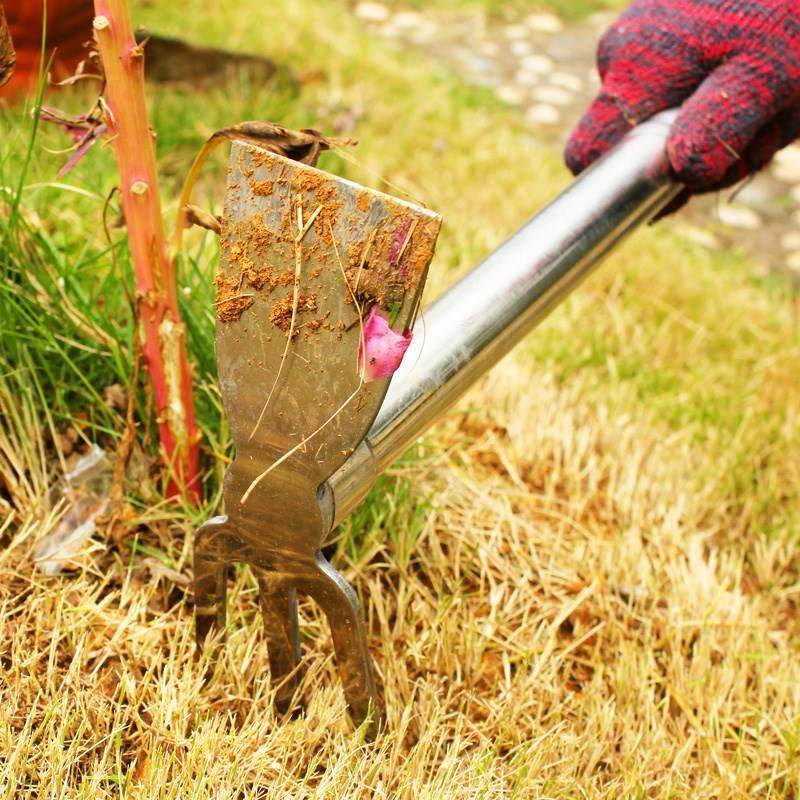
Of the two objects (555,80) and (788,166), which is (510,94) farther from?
(788,166)

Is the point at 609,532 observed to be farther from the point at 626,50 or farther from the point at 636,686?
the point at 626,50

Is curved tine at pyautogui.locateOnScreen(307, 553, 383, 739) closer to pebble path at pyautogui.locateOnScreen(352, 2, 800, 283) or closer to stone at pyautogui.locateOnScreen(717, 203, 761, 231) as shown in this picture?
pebble path at pyautogui.locateOnScreen(352, 2, 800, 283)

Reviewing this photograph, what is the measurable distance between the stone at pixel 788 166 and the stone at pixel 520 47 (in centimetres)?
125

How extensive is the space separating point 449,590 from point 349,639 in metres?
0.41

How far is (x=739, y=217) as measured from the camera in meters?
3.39

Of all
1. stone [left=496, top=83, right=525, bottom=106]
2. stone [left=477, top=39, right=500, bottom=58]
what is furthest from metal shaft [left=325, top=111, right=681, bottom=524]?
stone [left=477, top=39, right=500, bottom=58]

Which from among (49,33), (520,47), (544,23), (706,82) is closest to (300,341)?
(706,82)

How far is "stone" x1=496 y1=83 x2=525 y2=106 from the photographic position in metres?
3.94

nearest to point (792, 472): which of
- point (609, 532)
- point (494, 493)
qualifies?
point (609, 532)

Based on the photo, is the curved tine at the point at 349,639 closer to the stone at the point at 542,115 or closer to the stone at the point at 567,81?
the stone at the point at 542,115

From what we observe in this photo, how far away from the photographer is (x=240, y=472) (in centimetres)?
105

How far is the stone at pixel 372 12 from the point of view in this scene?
4465 millimetres

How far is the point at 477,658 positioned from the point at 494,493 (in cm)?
37

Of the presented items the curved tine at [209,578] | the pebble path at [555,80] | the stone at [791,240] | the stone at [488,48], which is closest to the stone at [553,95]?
the pebble path at [555,80]
